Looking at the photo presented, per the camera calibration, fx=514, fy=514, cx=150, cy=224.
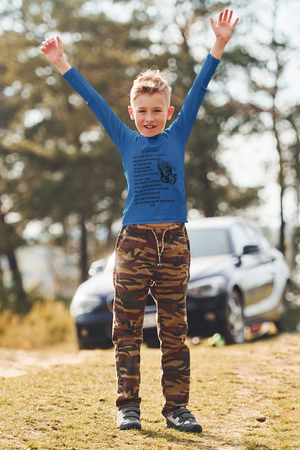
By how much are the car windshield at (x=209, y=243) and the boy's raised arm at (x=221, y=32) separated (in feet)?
13.4

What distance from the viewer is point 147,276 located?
3.04m

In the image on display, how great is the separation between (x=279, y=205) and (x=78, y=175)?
26.1ft

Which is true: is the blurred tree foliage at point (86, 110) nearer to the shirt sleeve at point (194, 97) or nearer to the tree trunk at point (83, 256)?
the tree trunk at point (83, 256)

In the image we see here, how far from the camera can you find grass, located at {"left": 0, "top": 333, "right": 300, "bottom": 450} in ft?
8.84

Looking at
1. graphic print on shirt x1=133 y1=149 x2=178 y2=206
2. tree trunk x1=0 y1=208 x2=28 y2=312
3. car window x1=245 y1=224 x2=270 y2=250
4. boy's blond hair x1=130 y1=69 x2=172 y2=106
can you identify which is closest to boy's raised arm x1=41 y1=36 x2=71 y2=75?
boy's blond hair x1=130 y1=69 x2=172 y2=106

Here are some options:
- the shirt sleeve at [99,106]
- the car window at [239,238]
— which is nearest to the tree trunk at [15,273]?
the car window at [239,238]

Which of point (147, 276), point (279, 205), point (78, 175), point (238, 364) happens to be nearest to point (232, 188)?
point (279, 205)

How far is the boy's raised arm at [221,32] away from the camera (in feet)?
10.6

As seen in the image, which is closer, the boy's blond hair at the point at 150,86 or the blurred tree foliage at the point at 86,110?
the boy's blond hair at the point at 150,86

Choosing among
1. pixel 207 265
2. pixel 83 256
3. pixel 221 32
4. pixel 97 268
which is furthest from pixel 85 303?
pixel 83 256

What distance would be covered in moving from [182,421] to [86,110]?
18.2 m

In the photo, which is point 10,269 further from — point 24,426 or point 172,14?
point 24,426

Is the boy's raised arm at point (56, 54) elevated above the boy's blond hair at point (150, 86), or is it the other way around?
the boy's raised arm at point (56, 54)

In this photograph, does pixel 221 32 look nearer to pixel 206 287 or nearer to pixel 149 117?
pixel 149 117
